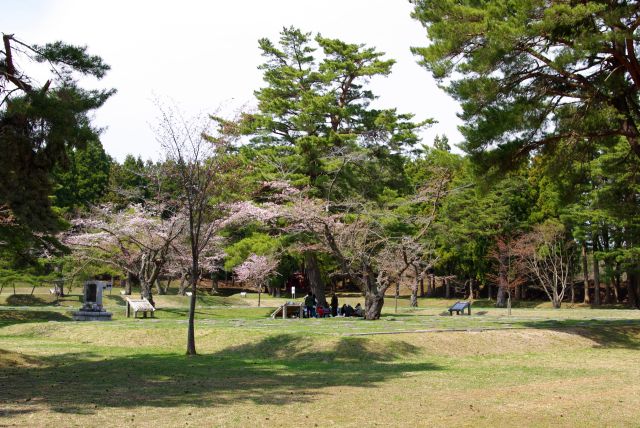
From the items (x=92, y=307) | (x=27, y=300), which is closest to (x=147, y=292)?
(x=92, y=307)

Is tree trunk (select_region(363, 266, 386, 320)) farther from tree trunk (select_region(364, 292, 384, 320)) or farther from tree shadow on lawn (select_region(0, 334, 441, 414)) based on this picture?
tree shadow on lawn (select_region(0, 334, 441, 414))

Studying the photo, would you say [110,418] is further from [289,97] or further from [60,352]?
[289,97]

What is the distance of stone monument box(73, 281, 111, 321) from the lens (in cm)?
2488

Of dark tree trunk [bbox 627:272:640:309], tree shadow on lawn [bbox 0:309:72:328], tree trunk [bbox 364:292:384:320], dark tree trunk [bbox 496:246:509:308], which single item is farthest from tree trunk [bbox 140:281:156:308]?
dark tree trunk [bbox 627:272:640:309]

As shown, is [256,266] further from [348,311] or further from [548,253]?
[548,253]

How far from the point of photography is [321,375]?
519 inches

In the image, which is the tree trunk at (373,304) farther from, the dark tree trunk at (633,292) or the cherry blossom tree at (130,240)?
the dark tree trunk at (633,292)

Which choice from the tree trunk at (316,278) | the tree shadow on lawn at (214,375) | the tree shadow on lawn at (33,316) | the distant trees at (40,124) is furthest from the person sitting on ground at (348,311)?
the distant trees at (40,124)

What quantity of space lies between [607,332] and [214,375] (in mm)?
13883

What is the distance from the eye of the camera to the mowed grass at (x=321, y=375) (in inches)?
340

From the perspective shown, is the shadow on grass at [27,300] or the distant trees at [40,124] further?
the shadow on grass at [27,300]

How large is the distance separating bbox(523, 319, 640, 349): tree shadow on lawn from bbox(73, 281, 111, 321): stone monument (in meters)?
→ 16.3

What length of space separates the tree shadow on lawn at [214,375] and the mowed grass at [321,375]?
3 cm

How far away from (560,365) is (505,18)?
8.57m
